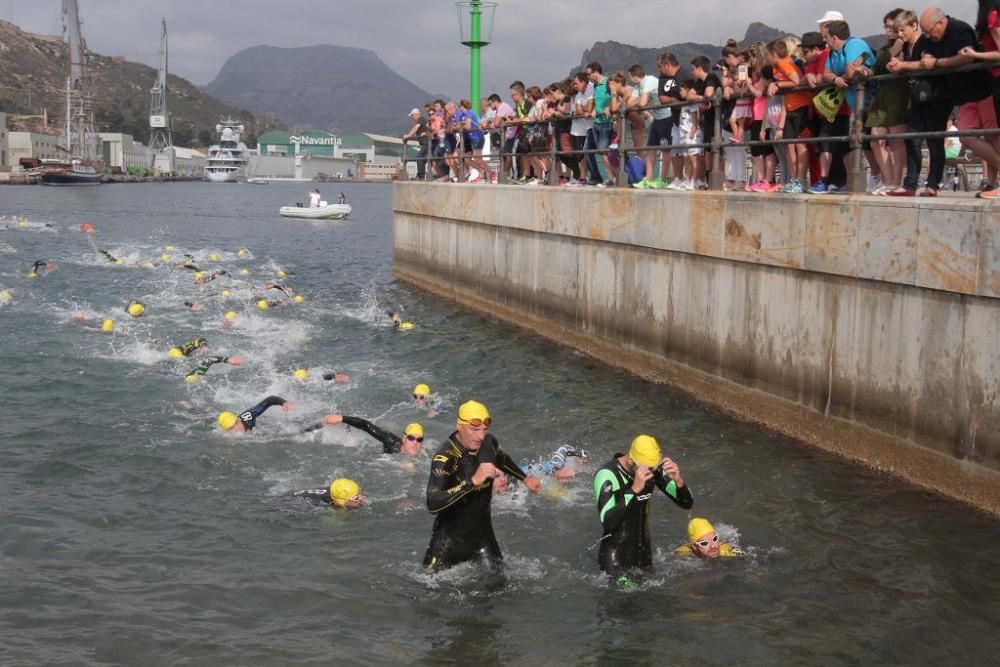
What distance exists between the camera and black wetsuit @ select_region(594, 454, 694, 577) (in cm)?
877

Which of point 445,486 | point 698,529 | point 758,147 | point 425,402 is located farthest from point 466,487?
point 758,147

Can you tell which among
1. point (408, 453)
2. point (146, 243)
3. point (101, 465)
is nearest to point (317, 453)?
point (408, 453)

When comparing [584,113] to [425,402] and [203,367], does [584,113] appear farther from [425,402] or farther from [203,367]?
[203,367]

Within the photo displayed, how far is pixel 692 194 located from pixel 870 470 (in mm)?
5326

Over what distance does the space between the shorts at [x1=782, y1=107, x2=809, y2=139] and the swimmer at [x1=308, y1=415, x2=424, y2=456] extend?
6.53 meters

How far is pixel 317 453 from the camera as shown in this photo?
13.8m

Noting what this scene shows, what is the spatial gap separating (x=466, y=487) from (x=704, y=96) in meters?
8.95

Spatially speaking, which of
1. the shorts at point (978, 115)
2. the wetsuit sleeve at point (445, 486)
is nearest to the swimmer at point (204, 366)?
the wetsuit sleeve at point (445, 486)

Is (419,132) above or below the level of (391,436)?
above

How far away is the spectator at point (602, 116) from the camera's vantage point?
18.3 m

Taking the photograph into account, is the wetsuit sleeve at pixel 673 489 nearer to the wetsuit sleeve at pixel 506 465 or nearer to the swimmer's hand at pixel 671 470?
the swimmer's hand at pixel 671 470

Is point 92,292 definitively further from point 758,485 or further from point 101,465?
point 758,485

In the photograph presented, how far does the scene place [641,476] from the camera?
858cm

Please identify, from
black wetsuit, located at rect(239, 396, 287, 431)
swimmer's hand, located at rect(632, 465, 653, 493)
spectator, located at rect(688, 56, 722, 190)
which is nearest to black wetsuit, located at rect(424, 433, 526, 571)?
swimmer's hand, located at rect(632, 465, 653, 493)
